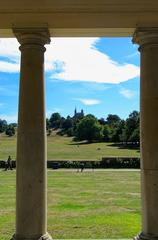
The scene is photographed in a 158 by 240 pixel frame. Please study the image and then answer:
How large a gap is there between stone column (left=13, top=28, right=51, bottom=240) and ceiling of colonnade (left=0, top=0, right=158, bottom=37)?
1346mm

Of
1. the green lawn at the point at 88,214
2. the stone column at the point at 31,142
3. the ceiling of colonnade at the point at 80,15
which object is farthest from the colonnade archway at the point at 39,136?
the green lawn at the point at 88,214

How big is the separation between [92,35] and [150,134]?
12.3 meters

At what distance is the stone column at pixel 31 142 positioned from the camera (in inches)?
1686

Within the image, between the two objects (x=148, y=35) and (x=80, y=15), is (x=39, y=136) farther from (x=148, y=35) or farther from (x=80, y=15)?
(x=148, y=35)

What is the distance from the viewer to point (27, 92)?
44.0 meters

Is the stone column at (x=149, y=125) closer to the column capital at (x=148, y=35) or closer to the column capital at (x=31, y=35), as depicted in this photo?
the column capital at (x=148, y=35)

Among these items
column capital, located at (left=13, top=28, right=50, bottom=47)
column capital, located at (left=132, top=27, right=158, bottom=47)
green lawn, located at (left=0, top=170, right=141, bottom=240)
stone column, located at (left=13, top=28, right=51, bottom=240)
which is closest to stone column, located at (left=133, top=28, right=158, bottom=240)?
column capital, located at (left=132, top=27, right=158, bottom=47)

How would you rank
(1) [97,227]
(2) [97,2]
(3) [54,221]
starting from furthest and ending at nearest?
(3) [54,221] → (1) [97,227] → (2) [97,2]

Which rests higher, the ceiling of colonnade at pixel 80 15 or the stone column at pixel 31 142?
the ceiling of colonnade at pixel 80 15

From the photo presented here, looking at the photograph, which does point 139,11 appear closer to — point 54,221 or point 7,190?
point 54,221

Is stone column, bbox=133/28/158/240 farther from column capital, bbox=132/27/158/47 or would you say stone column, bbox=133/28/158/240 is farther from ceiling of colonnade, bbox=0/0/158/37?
ceiling of colonnade, bbox=0/0/158/37

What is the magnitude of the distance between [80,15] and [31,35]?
528cm

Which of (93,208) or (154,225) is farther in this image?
(93,208)

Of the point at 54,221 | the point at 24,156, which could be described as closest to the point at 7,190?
the point at 54,221
